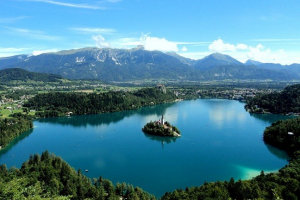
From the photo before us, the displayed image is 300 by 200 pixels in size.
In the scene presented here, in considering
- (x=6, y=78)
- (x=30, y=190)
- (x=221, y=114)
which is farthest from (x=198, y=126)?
(x=6, y=78)

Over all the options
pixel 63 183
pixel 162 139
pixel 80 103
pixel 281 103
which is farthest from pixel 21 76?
pixel 63 183

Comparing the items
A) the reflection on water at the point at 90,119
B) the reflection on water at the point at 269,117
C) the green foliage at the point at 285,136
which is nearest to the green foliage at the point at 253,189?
the green foliage at the point at 285,136

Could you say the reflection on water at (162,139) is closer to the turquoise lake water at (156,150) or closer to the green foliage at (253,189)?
the turquoise lake water at (156,150)

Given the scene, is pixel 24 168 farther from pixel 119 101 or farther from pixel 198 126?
pixel 119 101

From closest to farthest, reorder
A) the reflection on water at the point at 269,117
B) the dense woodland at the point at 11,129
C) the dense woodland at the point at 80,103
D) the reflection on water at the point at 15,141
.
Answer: the reflection on water at the point at 15,141, the dense woodland at the point at 11,129, the reflection on water at the point at 269,117, the dense woodland at the point at 80,103

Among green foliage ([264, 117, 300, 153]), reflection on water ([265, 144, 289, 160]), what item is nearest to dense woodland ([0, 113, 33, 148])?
reflection on water ([265, 144, 289, 160])

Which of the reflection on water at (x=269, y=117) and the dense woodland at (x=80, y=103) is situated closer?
the reflection on water at (x=269, y=117)

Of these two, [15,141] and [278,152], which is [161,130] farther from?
[15,141]

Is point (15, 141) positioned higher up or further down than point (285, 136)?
further down
